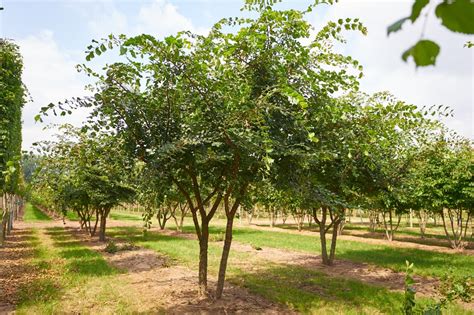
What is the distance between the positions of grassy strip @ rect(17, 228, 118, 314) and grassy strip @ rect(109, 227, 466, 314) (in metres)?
3.51

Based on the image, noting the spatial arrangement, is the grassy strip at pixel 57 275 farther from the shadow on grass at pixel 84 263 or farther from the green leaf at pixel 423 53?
the green leaf at pixel 423 53

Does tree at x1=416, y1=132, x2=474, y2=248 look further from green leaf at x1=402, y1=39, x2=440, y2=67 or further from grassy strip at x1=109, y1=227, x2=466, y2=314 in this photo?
green leaf at x1=402, y1=39, x2=440, y2=67

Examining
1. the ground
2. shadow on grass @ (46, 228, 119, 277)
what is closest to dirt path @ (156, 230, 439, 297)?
the ground

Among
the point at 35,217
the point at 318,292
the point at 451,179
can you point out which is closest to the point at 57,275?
the point at 318,292

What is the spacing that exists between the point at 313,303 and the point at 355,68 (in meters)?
5.52

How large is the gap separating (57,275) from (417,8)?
546 inches

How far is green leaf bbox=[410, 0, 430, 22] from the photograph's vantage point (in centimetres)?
78

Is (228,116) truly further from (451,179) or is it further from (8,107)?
(451,179)

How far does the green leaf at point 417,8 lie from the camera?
0.78 metres

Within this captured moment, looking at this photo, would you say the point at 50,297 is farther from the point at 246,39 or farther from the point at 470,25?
the point at 470,25

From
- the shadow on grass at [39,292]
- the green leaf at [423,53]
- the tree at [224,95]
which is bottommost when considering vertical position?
the shadow on grass at [39,292]

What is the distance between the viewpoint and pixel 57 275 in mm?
12297

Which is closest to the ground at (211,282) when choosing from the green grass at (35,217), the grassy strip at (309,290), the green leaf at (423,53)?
the grassy strip at (309,290)

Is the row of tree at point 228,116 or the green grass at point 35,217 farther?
the green grass at point 35,217
